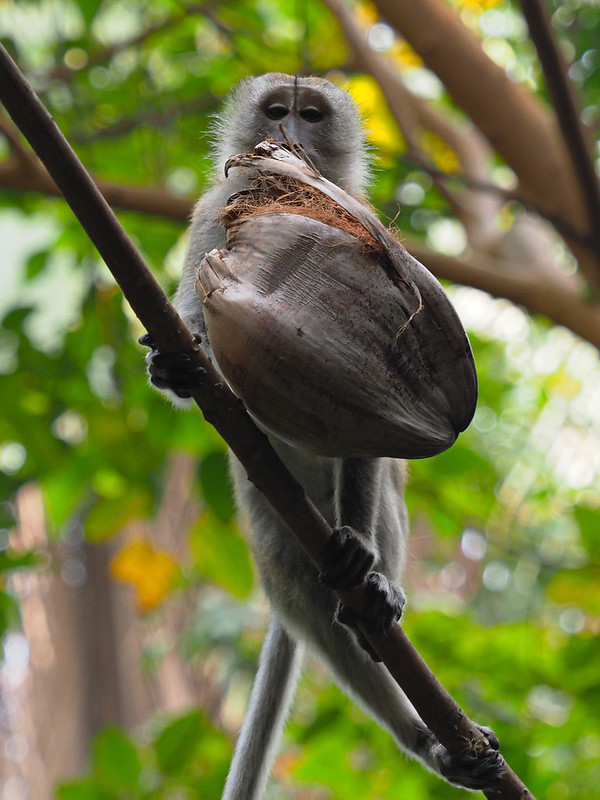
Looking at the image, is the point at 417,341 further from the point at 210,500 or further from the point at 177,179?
the point at 177,179

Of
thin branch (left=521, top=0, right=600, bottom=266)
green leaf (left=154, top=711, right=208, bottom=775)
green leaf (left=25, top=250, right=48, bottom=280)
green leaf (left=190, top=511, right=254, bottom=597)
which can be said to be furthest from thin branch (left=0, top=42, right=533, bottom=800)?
green leaf (left=25, top=250, right=48, bottom=280)

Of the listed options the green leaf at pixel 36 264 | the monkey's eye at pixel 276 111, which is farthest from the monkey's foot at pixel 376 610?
the green leaf at pixel 36 264

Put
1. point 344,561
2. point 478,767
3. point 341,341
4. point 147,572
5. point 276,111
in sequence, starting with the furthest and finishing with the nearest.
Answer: point 147,572
point 276,111
point 478,767
point 344,561
point 341,341

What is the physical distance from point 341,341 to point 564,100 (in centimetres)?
198

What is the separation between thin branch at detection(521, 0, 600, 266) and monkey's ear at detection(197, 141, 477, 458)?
171cm

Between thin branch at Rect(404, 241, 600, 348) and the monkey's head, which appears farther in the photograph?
thin branch at Rect(404, 241, 600, 348)

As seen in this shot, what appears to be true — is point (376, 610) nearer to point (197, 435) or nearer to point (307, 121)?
point (197, 435)

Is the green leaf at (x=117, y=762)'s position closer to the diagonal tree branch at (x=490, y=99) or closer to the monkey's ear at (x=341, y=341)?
the monkey's ear at (x=341, y=341)

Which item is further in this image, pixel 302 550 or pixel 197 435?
pixel 197 435

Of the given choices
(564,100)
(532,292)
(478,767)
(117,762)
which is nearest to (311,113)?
(564,100)

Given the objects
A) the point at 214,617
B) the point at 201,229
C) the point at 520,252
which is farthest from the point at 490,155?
the point at 214,617

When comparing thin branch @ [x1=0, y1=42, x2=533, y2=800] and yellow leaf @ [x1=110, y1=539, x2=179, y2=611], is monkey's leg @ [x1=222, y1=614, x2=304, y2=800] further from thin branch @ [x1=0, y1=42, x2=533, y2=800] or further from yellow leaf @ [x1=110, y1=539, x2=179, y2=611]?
yellow leaf @ [x1=110, y1=539, x2=179, y2=611]

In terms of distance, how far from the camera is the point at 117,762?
2.82 m

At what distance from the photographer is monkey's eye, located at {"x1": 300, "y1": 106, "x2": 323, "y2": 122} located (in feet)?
10.2
